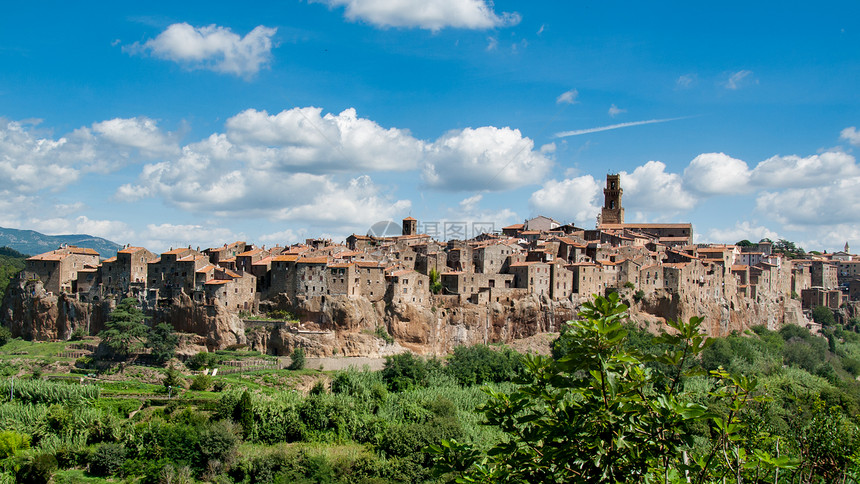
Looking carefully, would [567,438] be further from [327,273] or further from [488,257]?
[488,257]

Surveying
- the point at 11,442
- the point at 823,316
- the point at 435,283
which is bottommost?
the point at 11,442

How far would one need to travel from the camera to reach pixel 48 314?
5241 centimetres

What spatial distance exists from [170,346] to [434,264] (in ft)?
71.1

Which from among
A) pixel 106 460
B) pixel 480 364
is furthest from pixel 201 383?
pixel 480 364

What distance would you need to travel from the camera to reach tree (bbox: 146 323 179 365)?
150ft

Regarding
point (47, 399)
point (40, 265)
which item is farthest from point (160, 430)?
point (40, 265)

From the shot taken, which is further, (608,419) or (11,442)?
(11,442)

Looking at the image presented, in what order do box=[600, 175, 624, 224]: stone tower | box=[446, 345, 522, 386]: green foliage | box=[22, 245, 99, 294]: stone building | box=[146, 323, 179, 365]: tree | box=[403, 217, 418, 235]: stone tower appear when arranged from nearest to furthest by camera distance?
box=[146, 323, 179, 365]: tree
box=[446, 345, 522, 386]: green foliage
box=[22, 245, 99, 294]: stone building
box=[403, 217, 418, 235]: stone tower
box=[600, 175, 624, 224]: stone tower

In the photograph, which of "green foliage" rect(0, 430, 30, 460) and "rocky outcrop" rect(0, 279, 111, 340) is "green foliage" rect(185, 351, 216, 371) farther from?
"green foliage" rect(0, 430, 30, 460)

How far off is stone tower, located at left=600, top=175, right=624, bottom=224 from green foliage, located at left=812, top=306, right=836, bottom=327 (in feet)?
79.6

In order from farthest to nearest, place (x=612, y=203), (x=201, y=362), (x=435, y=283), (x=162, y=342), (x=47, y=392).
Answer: (x=612, y=203)
(x=435, y=283)
(x=162, y=342)
(x=201, y=362)
(x=47, y=392)

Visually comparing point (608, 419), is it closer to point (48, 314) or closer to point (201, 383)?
point (201, 383)

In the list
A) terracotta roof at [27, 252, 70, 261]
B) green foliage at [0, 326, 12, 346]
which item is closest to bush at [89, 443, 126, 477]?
green foliage at [0, 326, 12, 346]

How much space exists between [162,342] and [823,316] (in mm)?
70418
